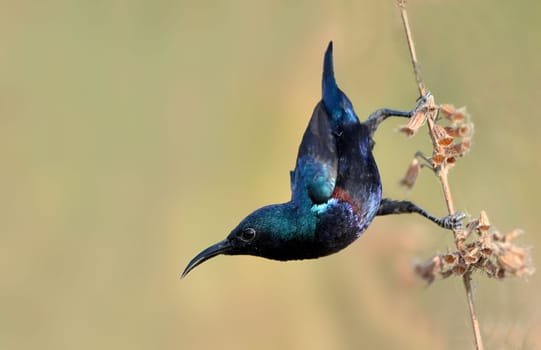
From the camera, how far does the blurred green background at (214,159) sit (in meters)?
3.40

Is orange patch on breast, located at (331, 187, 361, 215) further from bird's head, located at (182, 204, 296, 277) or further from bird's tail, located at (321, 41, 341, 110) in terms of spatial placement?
bird's tail, located at (321, 41, 341, 110)

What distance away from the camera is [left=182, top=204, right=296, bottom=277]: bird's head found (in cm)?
301

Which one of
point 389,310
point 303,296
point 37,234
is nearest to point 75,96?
point 37,234

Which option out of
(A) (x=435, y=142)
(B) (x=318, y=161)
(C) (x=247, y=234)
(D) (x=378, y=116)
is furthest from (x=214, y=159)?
(A) (x=435, y=142)

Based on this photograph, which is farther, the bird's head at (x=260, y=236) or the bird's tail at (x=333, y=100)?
the bird's tail at (x=333, y=100)

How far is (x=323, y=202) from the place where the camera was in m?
3.10

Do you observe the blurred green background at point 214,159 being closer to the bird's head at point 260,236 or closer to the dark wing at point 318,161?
the dark wing at point 318,161

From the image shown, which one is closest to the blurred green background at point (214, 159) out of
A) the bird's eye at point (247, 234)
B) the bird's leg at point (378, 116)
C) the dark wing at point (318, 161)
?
the bird's leg at point (378, 116)

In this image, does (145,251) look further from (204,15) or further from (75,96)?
(204,15)

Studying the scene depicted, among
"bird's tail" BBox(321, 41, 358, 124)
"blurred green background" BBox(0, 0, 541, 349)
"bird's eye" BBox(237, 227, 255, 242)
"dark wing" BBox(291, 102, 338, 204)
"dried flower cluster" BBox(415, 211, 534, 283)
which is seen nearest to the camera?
"dried flower cluster" BBox(415, 211, 534, 283)

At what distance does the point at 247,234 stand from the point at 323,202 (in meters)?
0.33

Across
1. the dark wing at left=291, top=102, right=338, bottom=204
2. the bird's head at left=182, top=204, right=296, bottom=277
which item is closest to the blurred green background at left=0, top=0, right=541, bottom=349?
the dark wing at left=291, top=102, right=338, bottom=204

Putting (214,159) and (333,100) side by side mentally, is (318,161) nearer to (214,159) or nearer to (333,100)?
(333,100)

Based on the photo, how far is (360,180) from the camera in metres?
3.17
